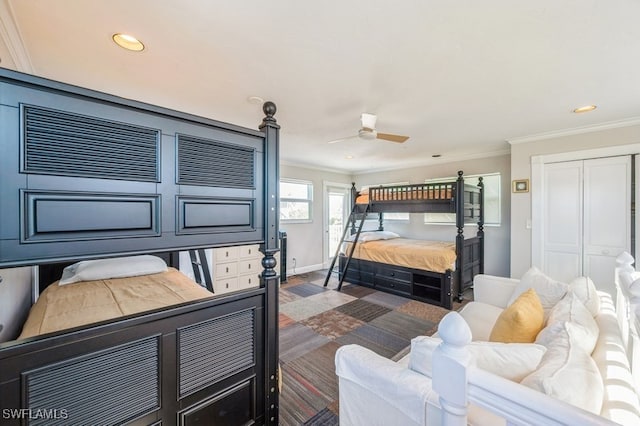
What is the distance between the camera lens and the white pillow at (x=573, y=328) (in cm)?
113

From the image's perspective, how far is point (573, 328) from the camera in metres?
1.16

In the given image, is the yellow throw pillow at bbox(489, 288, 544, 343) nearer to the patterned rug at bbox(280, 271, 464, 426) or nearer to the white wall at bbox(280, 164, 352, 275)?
the patterned rug at bbox(280, 271, 464, 426)

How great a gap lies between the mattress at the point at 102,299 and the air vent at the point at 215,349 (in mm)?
908

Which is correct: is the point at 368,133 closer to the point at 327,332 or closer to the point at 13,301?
the point at 327,332

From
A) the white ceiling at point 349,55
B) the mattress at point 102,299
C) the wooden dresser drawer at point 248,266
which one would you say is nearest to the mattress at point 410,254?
the wooden dresser drawer at point 248,266

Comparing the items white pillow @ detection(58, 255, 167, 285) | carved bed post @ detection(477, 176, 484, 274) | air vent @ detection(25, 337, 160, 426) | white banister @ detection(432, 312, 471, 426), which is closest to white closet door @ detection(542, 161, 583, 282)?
carved bed post @ detection(477, 176, 484, 274)

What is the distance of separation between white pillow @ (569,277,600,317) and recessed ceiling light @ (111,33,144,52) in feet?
10.9

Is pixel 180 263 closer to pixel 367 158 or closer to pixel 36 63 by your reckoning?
pixel 36 63

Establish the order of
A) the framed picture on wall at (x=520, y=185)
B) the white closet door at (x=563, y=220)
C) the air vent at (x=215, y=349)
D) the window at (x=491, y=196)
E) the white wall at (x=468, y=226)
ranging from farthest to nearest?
the window at (x=491, y=196) < the white wall at (x=468, y=226) < the framed picture on wall at (x=520, y=185) < the white closet door at (x=563, y=220) < the air vent at (x=215, y=349)

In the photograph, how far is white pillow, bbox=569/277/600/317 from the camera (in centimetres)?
164

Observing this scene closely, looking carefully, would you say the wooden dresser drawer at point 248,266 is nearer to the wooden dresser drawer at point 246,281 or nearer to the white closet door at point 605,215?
the wooden dresser drawer at point 246,281

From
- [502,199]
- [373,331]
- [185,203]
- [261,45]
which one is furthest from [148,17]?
[502,199]

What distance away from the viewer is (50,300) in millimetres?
1978

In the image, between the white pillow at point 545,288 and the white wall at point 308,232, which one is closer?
the white pillow at point 545,288
